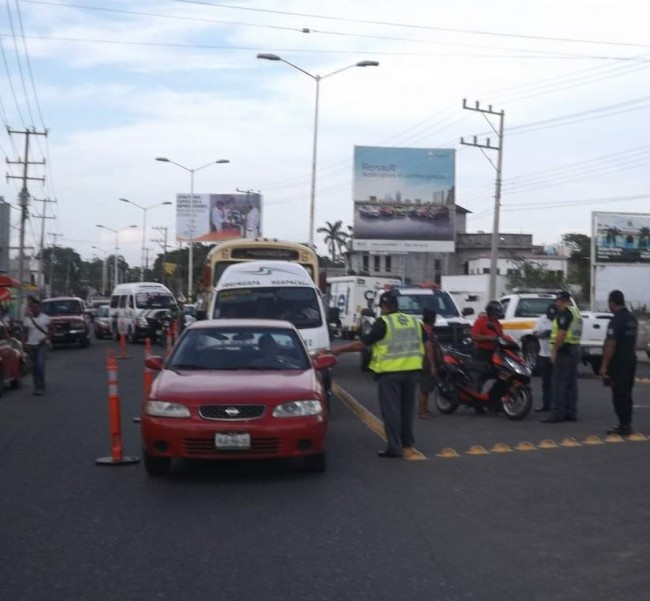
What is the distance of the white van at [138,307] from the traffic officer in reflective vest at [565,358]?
90.3 ft

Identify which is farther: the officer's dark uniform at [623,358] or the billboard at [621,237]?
the billboard at [621,237]

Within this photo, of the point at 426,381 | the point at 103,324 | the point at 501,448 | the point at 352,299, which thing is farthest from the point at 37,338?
the point at 103,324

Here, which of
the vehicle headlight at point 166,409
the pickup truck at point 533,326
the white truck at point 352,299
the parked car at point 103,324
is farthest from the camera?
the parked car at point 103,324

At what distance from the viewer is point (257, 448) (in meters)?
10.2

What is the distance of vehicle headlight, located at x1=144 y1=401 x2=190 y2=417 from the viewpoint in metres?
10.3

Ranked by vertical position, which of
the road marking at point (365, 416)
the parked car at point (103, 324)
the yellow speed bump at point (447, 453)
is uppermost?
the yellow speed bump at point (447, 453)

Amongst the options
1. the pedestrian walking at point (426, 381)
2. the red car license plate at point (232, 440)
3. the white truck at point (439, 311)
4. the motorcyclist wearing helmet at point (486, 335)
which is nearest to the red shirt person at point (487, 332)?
the motorcyclist wearing helmet at point (486, 335)

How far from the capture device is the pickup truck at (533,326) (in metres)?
26.0

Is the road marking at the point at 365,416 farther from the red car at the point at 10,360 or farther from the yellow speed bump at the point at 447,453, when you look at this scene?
the red car at the point at 10,360

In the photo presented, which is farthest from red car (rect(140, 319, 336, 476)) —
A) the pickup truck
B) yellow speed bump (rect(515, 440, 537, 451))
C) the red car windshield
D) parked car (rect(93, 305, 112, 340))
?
parked car (rect(93, 305, 112, 340))

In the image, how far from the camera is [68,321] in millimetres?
39688

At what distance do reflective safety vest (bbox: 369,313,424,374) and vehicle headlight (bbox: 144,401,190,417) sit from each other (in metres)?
2.55

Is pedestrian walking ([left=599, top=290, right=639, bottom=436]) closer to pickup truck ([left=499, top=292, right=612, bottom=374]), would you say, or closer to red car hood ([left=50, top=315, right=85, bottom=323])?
pickup truck ([left=499, top=292, right=612, bottom=374])

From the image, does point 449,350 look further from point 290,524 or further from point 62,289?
point 62,289
